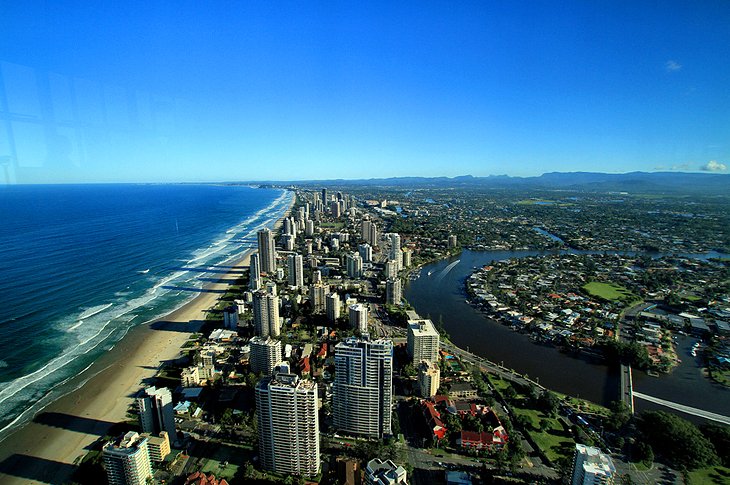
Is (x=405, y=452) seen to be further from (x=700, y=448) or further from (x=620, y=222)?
(x=620, y=222)

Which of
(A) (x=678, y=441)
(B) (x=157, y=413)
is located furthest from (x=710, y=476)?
(B) (x=157, y=413)

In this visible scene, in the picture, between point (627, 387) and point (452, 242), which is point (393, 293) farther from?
point (452, 242)

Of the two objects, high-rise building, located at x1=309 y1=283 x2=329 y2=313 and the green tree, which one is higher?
high-rise building, located at x1=309 y1=283 x2=329 y2=313

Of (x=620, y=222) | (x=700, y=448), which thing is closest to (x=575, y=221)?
(x=620, y=222)

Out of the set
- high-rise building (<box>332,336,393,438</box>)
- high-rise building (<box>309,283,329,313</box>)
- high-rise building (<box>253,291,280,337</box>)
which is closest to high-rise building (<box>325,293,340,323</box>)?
high-rise building (<box>309,283,329,313</box>)

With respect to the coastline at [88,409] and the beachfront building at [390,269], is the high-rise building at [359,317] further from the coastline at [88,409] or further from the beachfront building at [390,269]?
the beachfront building at [390,269]

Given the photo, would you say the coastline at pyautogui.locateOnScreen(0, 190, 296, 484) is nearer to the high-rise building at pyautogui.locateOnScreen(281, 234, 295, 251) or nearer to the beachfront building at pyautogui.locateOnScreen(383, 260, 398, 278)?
the beachfront building at pyautogui.locateOnScreen(383, 260, 398, 278)

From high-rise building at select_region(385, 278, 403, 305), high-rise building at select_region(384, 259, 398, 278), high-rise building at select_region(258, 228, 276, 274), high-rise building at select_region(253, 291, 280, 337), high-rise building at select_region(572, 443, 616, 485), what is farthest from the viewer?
high-rise building at select_region(258, 228, 276, 274)
